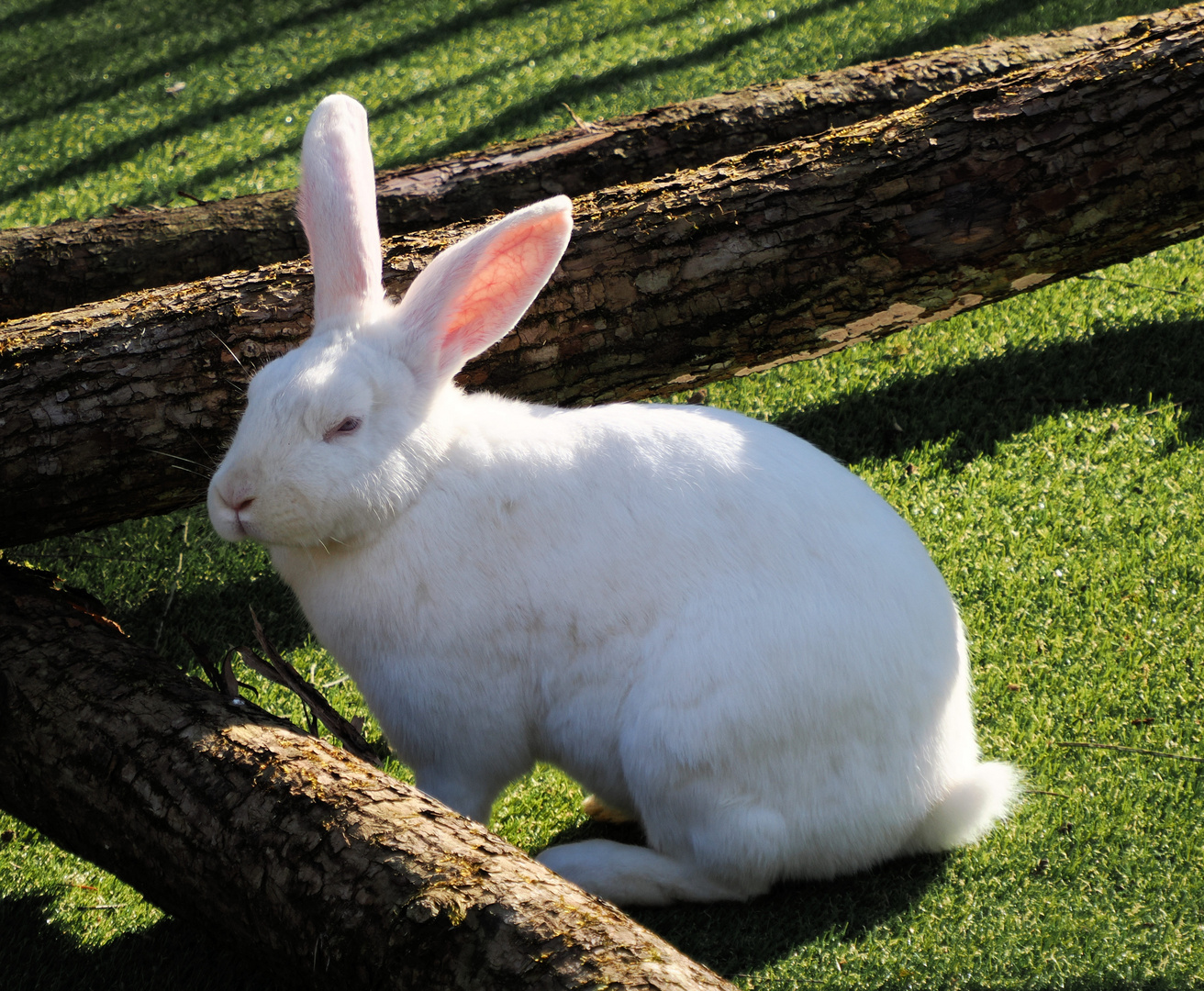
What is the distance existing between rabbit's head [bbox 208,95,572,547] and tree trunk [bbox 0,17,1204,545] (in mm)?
598

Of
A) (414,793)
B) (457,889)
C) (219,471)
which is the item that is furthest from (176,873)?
(219,471)

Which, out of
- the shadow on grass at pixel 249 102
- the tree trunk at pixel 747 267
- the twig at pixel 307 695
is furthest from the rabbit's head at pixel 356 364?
the shadow on grass at pixel 249 102

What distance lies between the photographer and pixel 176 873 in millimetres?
1993

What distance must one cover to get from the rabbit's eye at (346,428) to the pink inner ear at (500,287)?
26 cm

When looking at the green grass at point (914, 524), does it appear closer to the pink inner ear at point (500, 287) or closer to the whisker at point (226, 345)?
the whisker at point (226, 345)

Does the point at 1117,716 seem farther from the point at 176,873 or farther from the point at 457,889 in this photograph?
the point at 176,873

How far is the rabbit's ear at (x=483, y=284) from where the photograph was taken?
2258 mm

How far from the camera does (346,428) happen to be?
→ 2.22 meters

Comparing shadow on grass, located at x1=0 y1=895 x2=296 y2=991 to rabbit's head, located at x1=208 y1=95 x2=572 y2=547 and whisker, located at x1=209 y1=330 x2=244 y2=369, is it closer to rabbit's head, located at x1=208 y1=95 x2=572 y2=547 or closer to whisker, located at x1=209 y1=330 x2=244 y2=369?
rabbit's head, located at x1=208 y1=95 x2=572 y2=547

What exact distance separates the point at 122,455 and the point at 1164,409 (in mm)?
3357

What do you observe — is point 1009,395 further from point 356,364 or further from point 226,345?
point 226,345

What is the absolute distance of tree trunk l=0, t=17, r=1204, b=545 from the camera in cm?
286

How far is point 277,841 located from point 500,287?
1.23 meters

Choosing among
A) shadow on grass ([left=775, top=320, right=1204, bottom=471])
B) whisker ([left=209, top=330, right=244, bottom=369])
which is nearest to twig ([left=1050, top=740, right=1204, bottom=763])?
shadow on grass ([left=775, top=320, right=1204, bottom=471])
